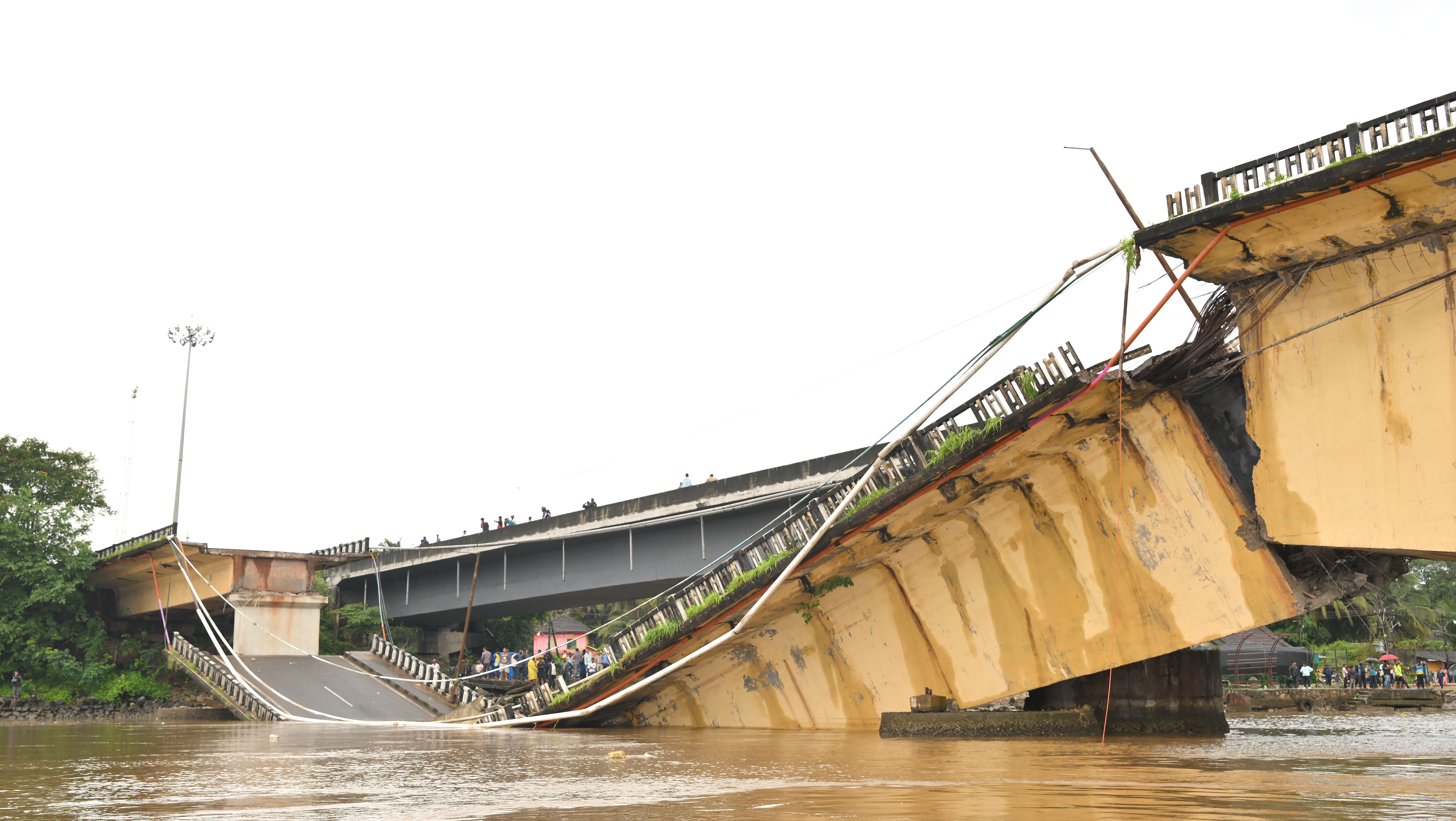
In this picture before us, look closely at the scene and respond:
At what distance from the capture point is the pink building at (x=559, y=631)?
74938mm

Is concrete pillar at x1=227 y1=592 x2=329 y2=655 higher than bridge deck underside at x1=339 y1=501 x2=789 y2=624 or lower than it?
lower

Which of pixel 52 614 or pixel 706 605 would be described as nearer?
pixel 706 605

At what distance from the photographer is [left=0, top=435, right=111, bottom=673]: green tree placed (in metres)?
40.6

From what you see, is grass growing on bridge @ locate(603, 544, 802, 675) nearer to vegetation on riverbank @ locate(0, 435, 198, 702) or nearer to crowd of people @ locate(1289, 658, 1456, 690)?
vegetation on riverbank @ locate(0, 435, 198, 702)

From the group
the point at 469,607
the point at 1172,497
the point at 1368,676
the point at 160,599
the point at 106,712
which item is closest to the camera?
the point at 1172,497

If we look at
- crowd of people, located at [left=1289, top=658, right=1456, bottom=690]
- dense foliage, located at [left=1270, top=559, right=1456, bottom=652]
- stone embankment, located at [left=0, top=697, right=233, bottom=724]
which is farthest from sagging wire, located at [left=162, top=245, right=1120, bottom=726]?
dense foliage, located at [left=1270, top=559, right=1456, bottom=652]

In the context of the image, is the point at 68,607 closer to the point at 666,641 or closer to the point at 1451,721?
the point at 666,641

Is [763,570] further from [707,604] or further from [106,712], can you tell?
[106,712]

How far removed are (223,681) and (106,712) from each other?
20.1 ft

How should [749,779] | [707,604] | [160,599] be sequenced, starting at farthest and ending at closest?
[160,599]
[707,604]
[749,779]

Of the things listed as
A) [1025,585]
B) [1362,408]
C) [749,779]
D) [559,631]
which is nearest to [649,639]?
[1025,585]

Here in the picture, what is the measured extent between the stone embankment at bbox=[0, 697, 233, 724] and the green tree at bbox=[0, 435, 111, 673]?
3.03 meters

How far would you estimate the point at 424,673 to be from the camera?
109ft

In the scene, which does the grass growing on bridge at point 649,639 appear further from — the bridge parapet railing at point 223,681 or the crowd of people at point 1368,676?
the crowd of people at point 1368,676
